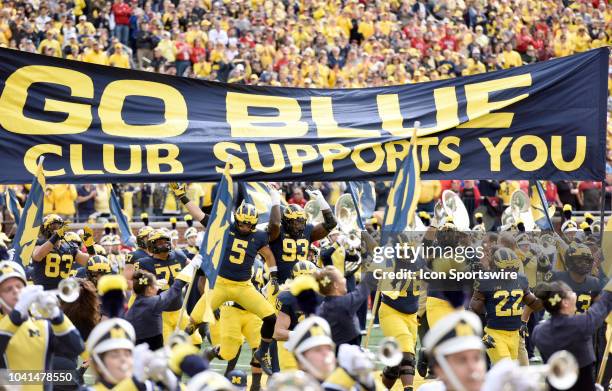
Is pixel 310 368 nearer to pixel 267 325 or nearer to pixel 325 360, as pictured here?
pixel 325 360

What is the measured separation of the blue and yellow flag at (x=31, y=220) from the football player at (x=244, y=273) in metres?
2.77

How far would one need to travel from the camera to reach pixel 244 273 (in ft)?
45.3

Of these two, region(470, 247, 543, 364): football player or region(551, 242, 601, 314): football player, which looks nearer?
region(551, 242, 601, 314): football player

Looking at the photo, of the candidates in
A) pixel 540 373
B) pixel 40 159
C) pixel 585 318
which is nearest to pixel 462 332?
pixel 540 373

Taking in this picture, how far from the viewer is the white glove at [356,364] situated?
7.76 metres

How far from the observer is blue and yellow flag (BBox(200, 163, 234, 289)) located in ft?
35.6

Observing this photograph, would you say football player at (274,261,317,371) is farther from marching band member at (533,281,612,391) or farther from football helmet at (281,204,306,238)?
marching band member at (533,281,612,391)

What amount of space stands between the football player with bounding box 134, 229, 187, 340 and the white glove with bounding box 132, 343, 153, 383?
577 cm

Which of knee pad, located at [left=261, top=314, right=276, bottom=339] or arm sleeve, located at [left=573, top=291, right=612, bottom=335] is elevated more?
knee pad, located at [left=261, top=314, right=276, bottom=339]

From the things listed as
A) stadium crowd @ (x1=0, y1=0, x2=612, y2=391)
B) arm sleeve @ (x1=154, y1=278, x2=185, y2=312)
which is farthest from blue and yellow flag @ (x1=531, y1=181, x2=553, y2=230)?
arm sleeve @ (x1=154, y1=278, x2=185, y2=312)

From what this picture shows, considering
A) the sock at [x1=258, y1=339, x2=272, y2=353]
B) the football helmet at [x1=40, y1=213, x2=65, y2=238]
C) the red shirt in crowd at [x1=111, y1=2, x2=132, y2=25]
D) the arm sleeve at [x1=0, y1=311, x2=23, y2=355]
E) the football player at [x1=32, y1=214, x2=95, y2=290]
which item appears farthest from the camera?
the red shirt in crowd at [x1=111, y1=2, x2=132, y2=25]

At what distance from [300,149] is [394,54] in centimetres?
1718

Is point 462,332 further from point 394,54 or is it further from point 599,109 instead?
point 394,54

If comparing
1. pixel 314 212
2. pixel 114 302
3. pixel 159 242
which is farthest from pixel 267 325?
pixel 114 302
